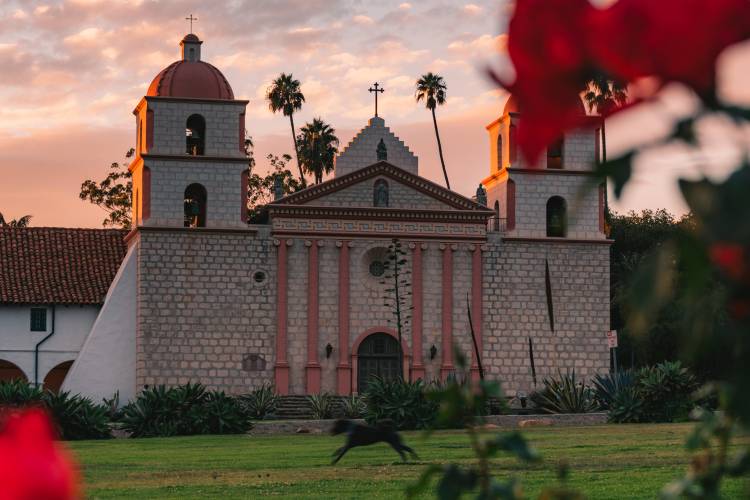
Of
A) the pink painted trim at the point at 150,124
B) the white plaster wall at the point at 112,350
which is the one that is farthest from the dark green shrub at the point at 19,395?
the pink painted trim at the point at 150,124

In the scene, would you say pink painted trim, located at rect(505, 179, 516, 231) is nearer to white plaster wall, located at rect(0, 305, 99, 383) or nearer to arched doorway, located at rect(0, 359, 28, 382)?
white plaster wall, located at rect(0, 305, 99, 383)

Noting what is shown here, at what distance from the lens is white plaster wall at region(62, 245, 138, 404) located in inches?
1529

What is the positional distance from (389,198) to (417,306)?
11.1ft

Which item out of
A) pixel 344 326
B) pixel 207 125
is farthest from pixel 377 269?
pixel 207 125

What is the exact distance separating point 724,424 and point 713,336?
612 millimetres

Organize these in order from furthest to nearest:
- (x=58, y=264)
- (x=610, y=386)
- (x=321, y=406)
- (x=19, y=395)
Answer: (x=58, y=264)
(x=321, y=406)
(x=610, y=386)
(x=19, y=395)

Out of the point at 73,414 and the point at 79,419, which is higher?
the point at 73,414

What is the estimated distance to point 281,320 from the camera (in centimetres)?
3997

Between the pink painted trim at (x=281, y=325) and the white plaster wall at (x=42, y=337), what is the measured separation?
570 cm

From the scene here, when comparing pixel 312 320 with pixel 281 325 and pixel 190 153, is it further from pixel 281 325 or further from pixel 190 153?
pixel 190 153

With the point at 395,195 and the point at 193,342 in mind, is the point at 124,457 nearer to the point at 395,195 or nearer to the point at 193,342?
the point at 193,342

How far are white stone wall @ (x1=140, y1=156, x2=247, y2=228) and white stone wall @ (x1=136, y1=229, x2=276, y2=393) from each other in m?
0.48

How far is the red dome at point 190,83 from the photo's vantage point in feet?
135

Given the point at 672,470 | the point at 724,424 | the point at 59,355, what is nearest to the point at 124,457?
the point at 672,470
